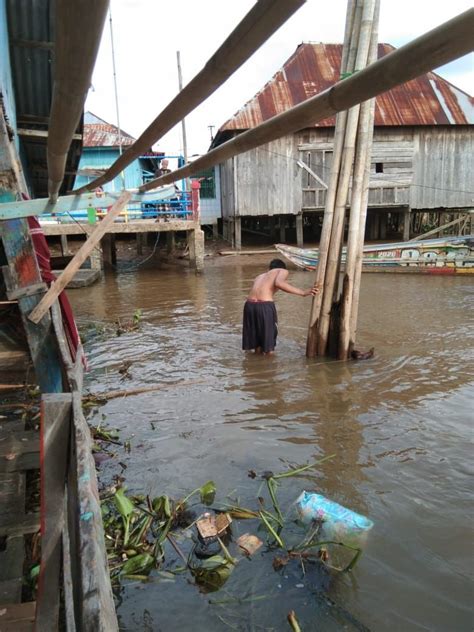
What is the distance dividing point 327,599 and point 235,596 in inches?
19.1

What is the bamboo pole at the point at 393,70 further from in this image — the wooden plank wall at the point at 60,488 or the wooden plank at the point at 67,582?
the wooden plank at the point at 67,582

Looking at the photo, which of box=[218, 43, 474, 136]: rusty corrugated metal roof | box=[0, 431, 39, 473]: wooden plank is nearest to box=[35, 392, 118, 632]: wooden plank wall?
box=[0, 431, 39, 473]: wooden plank

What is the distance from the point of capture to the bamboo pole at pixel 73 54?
39.4 inches

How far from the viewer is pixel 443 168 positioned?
67.2ft

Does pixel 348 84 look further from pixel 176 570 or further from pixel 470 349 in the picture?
pixel 470 349

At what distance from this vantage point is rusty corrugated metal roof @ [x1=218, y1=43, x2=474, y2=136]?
18.9 metres

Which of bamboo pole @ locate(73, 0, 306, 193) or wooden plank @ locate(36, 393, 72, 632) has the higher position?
bamboo pole @ locate(73, 0, 306, 193)

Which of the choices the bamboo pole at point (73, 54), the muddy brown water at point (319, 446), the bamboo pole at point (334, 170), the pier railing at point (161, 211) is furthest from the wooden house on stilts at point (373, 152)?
the bamboo pole at point (73, 54)

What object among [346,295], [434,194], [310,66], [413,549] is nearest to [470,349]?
[346,295]

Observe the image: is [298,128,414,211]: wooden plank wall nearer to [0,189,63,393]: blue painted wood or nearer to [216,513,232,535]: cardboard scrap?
[0,189,63,393]: blue painted wood

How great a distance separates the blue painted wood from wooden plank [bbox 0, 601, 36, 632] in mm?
2138

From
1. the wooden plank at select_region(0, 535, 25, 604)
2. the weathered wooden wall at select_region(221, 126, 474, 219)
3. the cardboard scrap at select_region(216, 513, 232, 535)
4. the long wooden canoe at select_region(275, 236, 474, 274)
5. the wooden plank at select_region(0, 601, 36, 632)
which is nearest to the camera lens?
the wooden plank at select_region(0, 601, 36, 632)

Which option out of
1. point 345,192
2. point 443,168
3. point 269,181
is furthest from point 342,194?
point 443,168

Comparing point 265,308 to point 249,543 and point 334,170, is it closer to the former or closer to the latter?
point 334,170
